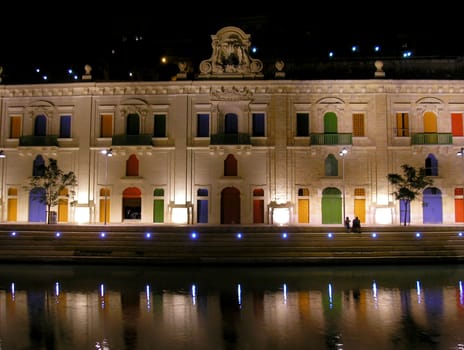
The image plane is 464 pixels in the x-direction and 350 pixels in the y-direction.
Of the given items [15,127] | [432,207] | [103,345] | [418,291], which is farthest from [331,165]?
[103,345]

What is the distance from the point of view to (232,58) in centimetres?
3406

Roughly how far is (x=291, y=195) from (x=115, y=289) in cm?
1953

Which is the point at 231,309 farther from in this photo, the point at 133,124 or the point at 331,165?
the point at 133,124

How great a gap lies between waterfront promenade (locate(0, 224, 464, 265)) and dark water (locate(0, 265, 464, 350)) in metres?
2.09

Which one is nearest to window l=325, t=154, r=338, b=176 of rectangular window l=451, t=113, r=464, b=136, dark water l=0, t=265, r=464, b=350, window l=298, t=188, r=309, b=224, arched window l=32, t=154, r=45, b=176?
window l=298, t=188, r=309, b=224

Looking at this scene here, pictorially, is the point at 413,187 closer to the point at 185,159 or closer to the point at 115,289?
the point at 185,159

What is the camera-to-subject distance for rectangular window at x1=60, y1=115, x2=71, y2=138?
115 ft

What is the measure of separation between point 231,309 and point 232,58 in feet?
79.6

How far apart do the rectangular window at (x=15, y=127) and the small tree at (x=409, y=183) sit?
28.1m

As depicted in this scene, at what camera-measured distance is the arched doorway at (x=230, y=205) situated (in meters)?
33.7

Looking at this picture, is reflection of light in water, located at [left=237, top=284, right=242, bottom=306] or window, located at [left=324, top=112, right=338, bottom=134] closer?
reflection of light in water, located at [left=237, top=284, right=242, bottom=306]

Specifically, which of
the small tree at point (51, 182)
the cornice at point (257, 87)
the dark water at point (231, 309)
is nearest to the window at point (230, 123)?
the cornice at point (257, 87)

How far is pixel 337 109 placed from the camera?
3403 cm

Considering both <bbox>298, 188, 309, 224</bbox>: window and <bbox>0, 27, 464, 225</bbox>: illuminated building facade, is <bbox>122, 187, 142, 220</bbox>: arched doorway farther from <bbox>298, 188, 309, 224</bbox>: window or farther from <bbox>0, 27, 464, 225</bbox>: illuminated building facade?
<bbox>298, 188, 309, 224</bbox>: window
